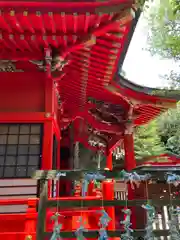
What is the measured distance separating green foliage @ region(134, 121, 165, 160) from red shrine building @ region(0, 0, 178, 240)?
15.4m

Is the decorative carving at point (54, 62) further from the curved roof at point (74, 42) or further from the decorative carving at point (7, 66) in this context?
the decorative carving at point (7, 66)

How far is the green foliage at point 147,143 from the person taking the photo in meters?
22.8

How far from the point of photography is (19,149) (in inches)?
213

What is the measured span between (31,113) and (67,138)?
5345mm

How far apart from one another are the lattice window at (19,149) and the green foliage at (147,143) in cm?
1742

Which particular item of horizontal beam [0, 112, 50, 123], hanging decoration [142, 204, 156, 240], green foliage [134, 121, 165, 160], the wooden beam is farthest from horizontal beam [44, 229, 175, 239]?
green foliage [134, 121, 165, 160]

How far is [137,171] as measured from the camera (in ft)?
10.4

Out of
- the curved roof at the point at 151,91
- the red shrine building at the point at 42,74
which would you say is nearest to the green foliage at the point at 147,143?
the curved roof at the point at 151,91

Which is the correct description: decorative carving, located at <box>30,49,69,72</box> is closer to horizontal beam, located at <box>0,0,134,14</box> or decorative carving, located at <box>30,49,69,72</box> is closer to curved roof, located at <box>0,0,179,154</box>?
curved roof, located at <box>0,0,179,154</box>

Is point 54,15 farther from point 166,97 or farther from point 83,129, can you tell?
point 83,129

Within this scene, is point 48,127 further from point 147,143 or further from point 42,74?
point 147,143

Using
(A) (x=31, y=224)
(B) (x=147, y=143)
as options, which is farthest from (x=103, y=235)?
(B) (x=147, y=143)

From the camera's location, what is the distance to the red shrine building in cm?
405

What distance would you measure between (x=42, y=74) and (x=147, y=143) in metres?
19.5
